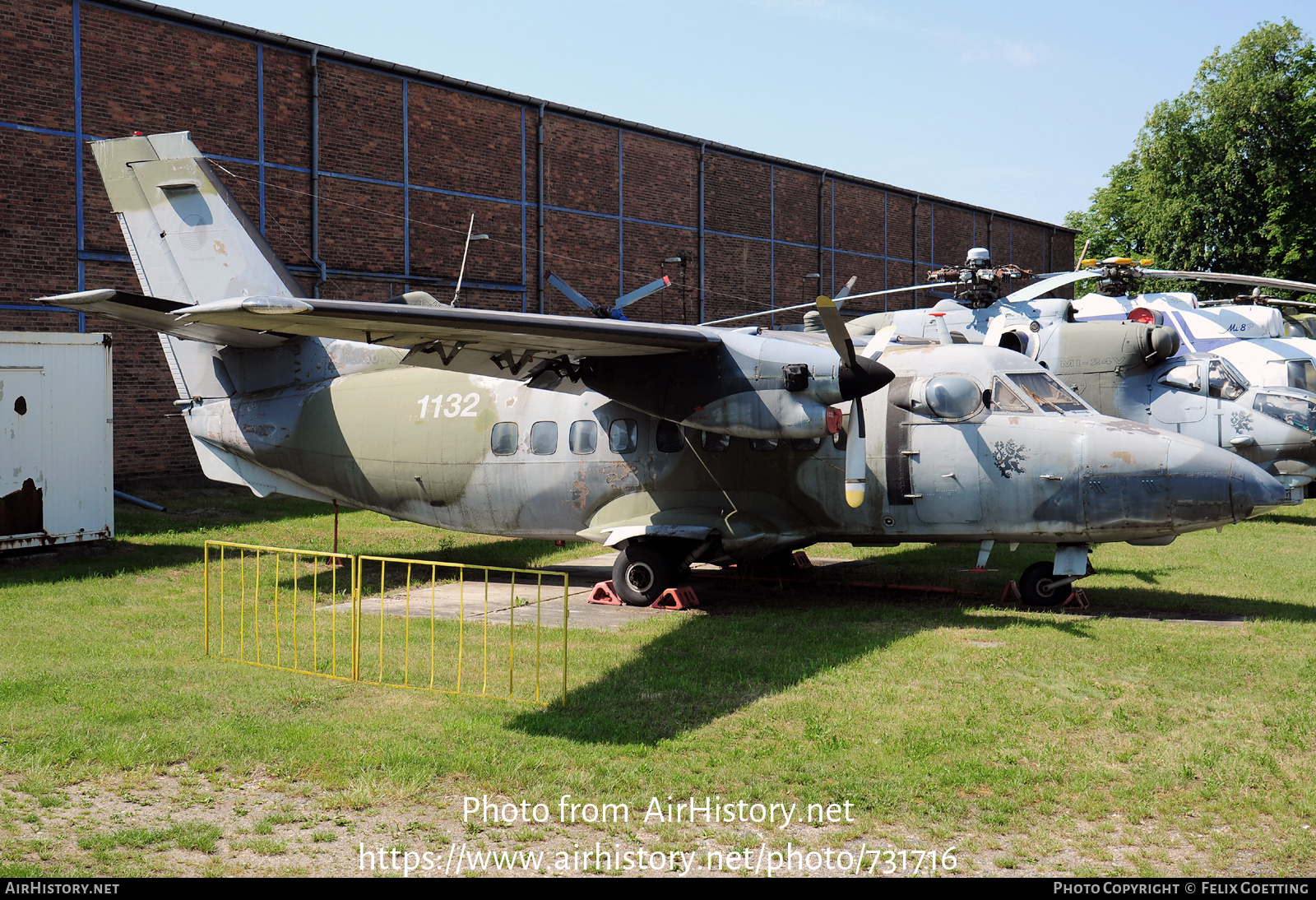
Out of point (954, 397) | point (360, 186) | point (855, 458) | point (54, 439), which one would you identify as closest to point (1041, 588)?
point (954, 397)

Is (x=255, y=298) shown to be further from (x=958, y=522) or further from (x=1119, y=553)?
(x=1119, y=553)

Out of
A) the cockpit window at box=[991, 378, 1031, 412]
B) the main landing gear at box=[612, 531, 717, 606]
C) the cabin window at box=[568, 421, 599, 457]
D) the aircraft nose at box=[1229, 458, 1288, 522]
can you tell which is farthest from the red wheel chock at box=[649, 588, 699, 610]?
the aircraft nose at box=[1229, 458, 1288, 522]

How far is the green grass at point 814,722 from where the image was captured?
6.55 m

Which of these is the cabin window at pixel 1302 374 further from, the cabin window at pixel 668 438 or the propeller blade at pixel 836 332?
the cabin window at pixel 668 438

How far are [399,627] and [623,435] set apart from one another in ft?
13.5

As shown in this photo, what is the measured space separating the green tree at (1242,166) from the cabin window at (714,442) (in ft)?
151

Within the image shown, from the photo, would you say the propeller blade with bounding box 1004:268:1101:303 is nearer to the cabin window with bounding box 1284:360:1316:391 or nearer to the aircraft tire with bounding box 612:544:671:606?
the cabin window with bounding box 1284:360:1316:391

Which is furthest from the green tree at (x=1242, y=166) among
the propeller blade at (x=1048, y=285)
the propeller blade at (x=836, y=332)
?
the propeller blade at (x=836, y=332)

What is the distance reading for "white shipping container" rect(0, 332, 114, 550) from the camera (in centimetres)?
1602

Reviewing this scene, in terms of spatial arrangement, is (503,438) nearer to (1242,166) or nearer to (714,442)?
(714,442)

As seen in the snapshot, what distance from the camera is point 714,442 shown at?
13.7m
